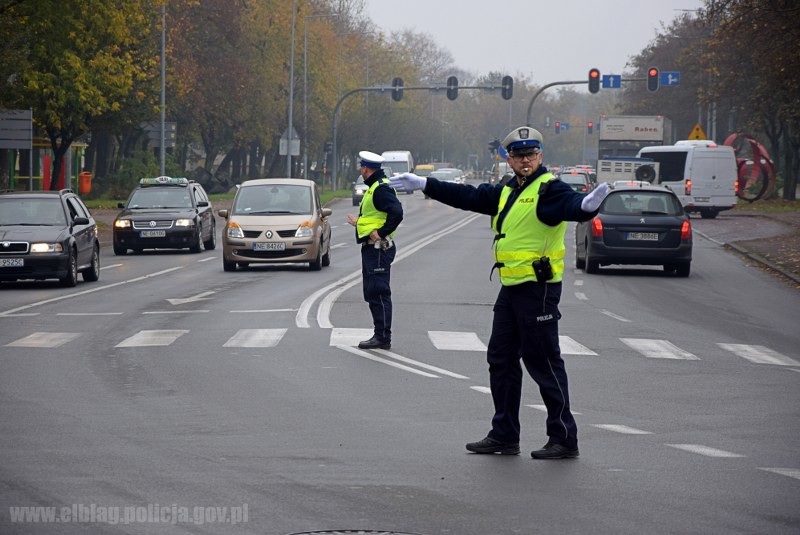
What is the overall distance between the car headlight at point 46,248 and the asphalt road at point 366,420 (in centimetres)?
186

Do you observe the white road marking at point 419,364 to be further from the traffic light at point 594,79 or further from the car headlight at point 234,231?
the traffic light at point 594,79

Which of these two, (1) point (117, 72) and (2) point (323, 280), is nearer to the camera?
(2) point (323, 280)

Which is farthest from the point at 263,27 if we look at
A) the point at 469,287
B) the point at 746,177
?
the point at 469,287

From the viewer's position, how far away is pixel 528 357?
914 centimetres

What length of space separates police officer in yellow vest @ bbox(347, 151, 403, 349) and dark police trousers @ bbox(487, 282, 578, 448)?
5790 millimetres

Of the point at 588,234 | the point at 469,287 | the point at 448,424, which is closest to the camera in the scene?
the point at 448,424

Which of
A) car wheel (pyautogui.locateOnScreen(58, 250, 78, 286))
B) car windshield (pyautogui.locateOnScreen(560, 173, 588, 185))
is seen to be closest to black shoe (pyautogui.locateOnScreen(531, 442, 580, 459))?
car wheel (pyautogui.locateOnScreen(58, 250, 78, 286))

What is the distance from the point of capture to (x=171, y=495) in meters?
7.57

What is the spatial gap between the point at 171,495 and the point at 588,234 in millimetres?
20700

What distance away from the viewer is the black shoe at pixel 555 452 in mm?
8930

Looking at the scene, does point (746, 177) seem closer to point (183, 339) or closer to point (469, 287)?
point (469, 287)

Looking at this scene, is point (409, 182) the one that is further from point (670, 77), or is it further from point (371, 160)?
point (670, 77)

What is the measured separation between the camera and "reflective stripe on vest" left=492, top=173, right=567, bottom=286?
359 inches

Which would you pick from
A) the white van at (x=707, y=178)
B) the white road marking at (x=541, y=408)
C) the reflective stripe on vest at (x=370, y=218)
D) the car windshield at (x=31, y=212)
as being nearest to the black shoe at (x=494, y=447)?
the white road marking at (x=541, y=408)
